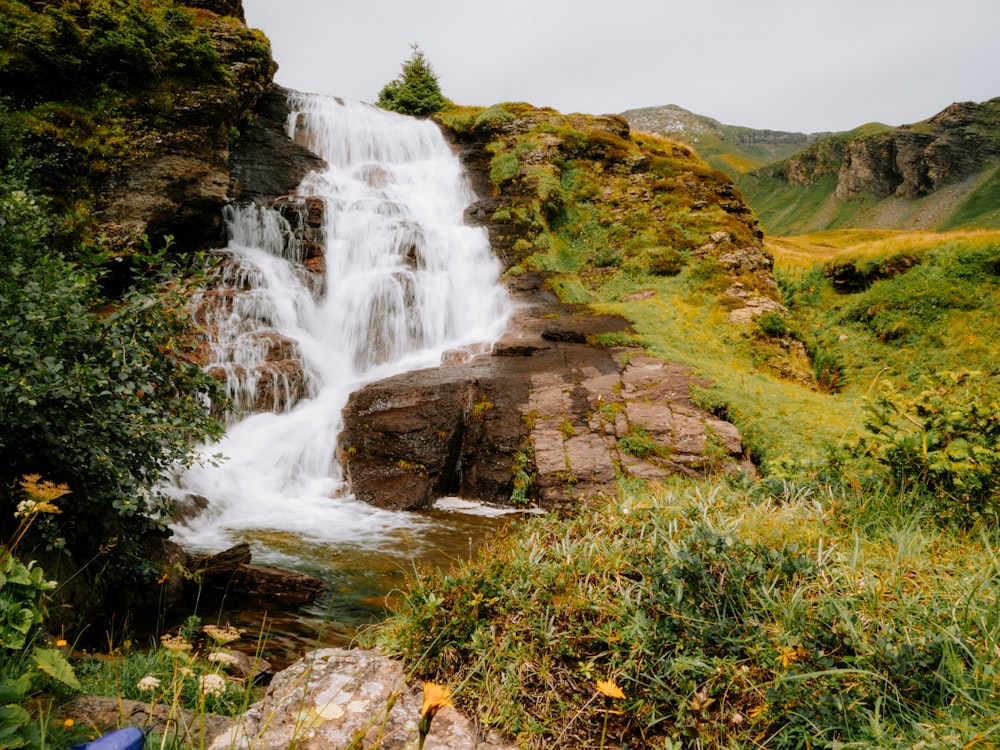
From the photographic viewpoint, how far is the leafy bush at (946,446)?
11.8 feet

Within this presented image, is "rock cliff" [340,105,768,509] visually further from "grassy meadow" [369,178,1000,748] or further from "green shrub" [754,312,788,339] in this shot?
"grassy meadow" [369,178,1000,748]

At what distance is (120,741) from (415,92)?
30604mm

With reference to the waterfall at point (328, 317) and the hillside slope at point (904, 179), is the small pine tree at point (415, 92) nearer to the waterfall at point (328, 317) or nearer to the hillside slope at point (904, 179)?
the waterfall at point (328, 317)

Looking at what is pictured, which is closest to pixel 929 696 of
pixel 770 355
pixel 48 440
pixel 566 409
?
pixel 48 440

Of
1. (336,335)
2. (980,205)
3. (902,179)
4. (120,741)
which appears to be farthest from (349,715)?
(902,179)

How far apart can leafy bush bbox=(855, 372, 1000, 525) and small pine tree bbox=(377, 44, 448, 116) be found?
90.7 ft

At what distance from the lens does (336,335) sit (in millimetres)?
14273

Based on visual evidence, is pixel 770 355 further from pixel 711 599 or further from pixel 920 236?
pixel 711 599

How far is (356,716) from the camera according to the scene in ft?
8.32

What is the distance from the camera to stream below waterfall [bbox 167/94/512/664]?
7.55m

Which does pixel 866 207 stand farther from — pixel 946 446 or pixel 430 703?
pixel 430 703

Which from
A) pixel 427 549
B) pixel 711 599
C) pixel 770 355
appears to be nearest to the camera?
pixel 711 599

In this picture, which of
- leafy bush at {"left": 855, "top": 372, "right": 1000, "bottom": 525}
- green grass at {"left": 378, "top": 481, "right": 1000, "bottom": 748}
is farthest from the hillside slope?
green grass at {"left": 378, "top": 481, "right": 1000, "bottom": 748}

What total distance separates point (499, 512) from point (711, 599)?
6.84 m
